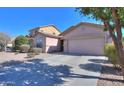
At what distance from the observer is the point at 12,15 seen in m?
4.92

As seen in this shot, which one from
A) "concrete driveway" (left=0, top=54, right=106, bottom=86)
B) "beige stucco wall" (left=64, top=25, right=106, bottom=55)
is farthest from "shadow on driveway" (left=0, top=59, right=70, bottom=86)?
"beige stucco wall" (left=64, top=25, right=106, bottom=55)

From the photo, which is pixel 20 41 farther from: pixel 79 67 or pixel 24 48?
pixel 79 67

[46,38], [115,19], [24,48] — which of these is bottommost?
[24,48]

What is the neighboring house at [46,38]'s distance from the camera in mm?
6332

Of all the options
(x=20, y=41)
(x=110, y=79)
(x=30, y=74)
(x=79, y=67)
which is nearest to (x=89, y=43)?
(x=79, y=67)

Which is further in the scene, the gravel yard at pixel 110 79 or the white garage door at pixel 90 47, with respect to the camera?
the white garage door at pixel 90 47

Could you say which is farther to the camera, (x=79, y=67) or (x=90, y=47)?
(x=90, y=47)

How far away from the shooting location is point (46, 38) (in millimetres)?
9336

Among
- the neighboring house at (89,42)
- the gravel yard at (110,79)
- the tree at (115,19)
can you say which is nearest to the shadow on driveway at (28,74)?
the gravel yard at (110,79)

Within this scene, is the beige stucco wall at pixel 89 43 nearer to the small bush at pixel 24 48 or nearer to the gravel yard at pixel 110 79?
the gravel yard at pixel 110 79

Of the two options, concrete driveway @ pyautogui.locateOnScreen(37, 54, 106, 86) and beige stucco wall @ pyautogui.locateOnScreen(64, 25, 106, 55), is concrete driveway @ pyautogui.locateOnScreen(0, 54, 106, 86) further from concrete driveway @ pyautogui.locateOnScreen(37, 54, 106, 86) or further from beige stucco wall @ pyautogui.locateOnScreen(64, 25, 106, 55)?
beige stucco wall @ pyautogui.locateOnScreen(64, 25, 106, 55)
